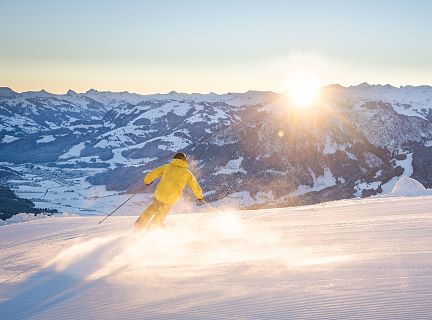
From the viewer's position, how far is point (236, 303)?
5.21m

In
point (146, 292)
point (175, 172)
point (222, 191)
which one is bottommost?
point (222, 191)

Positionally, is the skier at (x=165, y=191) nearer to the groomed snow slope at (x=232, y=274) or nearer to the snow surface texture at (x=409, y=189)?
the groomed snow slope at (x=232, y=274)

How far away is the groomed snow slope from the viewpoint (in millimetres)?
5023

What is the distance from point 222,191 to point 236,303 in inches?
7117

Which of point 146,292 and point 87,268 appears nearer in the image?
point 146,292

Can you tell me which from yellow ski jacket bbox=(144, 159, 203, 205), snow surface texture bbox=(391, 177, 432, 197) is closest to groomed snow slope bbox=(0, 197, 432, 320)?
yellow ski jacket bbox=(144, 159, 203, 205)

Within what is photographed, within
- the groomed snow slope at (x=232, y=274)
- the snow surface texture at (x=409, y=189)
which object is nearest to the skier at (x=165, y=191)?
the groomed snow slope at (x=232, y=274)

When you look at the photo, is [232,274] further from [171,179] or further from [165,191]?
[171,179]

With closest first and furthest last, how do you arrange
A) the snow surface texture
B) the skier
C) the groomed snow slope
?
the groomed snow slope → the skier → the snow surface texture

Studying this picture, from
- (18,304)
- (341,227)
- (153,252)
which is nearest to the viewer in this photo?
(18,304)

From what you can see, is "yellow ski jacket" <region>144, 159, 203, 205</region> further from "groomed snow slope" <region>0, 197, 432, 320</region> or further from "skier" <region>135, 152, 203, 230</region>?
"groomed snow slope" <region>0, 197, 432, 320</region>

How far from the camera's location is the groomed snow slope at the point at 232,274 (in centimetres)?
502

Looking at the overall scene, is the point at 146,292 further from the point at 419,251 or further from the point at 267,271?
the point at 419,251

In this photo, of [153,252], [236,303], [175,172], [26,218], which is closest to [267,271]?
[236,303]
